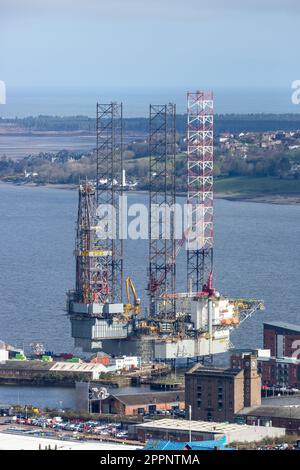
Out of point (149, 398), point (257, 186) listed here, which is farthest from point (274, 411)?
point (257, 186)

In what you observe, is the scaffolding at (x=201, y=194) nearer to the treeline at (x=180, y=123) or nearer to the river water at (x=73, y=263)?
the river water at (x=73, y=263)

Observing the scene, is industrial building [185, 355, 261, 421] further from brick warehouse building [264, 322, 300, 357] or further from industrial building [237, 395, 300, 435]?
brick warehouse building [264, 322, 300, 357]

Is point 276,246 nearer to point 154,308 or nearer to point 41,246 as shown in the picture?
point 41,246

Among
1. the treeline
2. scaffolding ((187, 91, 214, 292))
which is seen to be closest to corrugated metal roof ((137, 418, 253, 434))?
A: scaffolding ((187, 91, 214, 292))

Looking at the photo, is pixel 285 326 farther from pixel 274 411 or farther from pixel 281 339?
pixel 274 411

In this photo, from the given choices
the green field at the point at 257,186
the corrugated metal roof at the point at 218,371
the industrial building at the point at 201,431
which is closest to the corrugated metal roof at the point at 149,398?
the corrugated metal roof at the point at 218,371

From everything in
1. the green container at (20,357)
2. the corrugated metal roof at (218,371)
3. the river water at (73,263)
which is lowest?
the river water at (73,263)

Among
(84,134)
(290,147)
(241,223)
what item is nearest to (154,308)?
(241,223)
